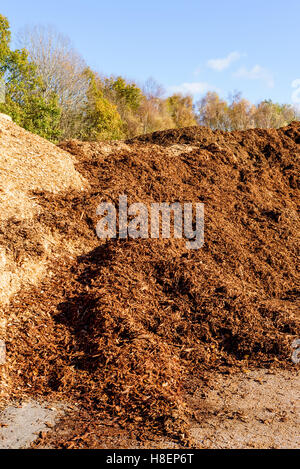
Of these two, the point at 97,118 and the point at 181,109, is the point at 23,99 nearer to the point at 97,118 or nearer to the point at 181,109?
the point at 97,118

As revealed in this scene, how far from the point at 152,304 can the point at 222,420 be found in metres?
1.87

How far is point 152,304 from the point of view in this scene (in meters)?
5.27

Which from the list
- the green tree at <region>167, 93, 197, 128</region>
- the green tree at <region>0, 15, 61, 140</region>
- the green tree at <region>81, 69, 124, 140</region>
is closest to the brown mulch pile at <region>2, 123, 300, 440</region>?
the green tree at <region>0, 15, 61, 140</region>

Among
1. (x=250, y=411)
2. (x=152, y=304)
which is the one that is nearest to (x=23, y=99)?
(x=152, y=304)

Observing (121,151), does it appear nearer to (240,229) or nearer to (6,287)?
(240,229)

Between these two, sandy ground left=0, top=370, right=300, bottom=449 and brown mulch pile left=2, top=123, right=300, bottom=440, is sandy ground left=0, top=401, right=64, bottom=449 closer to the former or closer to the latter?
sandy ground left=0, top=370, right=300, bottom=449

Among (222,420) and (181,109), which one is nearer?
(222,420)

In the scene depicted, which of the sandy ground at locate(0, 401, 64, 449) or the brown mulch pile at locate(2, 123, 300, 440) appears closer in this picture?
the sandy ground at locate(0, 401, 64, 449)

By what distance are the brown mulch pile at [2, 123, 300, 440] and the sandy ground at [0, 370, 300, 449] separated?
0.20 m

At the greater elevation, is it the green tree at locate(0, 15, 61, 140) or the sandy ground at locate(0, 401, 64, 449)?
the green tree at locate(0, 15, 61, 140)

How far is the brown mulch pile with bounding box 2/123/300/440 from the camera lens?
4.16m

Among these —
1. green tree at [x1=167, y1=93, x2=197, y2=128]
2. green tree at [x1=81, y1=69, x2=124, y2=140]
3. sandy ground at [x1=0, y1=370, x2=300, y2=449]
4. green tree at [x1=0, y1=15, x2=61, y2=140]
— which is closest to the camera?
sandy ground at [x1=0, y1=370, x2=300, y2=449]

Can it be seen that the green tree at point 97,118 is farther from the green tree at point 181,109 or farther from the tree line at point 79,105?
the green tree at point 181,109

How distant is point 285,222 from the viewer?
26.9ft
